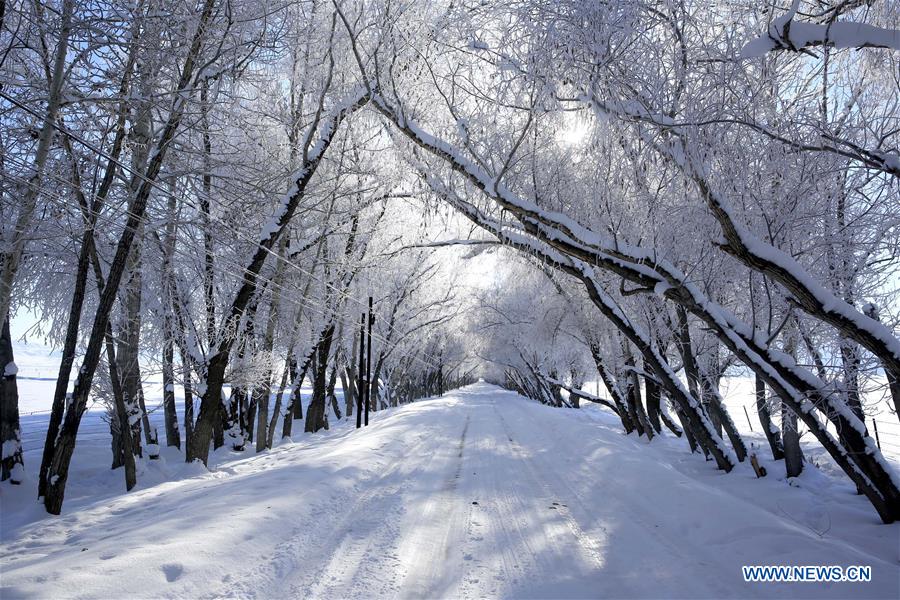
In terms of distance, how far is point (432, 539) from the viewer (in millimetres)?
5164

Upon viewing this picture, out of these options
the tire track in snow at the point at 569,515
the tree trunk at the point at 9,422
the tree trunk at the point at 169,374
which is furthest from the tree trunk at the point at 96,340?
the tire track in snow at the point at 569,515

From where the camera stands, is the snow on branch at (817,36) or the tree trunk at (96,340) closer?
the snow on branch at (817,36)

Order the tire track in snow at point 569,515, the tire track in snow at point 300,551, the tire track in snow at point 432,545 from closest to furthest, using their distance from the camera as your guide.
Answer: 1. the tire track in snow at point 300,551
2. the tire track in snow at point 432,545
3. the tire track in snow at point 569,515

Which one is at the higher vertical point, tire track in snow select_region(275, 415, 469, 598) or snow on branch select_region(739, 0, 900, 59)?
snow on branch select_region(739, 0, 900, 59)

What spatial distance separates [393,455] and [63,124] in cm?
775

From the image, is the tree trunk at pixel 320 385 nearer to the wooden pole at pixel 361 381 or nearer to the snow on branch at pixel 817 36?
the wooden pole at pixel 361 381

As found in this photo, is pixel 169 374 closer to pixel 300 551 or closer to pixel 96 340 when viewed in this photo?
pixel 96 340

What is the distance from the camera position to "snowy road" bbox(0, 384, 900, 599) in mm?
3945

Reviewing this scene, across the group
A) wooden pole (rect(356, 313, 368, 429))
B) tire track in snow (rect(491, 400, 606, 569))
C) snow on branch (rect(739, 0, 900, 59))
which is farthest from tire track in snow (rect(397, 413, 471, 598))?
wooden pole (rect(356, 313, 368, 429))

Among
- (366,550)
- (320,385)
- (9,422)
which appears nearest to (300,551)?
(366,550)

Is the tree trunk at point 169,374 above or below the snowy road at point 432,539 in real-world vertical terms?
above

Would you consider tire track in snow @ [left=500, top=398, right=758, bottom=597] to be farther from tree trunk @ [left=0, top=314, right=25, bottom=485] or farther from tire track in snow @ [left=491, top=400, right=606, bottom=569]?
tree trunk @ [left=0, top=314, right=25, bottom=485]

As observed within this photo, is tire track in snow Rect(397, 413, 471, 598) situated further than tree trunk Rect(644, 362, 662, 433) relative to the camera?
No

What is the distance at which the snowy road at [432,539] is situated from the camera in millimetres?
3945
